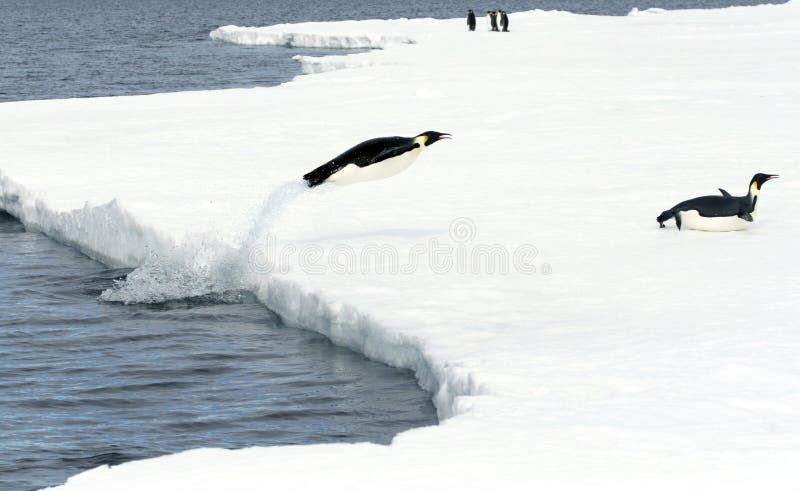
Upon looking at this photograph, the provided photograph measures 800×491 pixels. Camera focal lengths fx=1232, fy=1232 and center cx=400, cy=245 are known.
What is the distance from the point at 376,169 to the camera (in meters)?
9.90

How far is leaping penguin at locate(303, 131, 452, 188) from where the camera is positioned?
9844 millimetres

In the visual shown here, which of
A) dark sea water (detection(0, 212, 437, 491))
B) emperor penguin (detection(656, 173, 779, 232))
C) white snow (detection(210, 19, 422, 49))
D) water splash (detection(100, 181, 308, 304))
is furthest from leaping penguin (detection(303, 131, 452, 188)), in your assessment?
white snow (detection(210, 19, 422, 49))

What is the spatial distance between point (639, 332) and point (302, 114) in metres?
11.0

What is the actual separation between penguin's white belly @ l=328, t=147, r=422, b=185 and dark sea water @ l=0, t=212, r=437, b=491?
128 centimetres

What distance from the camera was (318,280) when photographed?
9359mm

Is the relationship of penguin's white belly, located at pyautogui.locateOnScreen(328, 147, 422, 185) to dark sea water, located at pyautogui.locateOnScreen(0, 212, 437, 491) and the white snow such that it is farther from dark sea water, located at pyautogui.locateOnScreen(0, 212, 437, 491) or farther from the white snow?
the white snow

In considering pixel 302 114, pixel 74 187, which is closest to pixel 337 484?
pixel 74 187

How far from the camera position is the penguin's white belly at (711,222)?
10125 mm

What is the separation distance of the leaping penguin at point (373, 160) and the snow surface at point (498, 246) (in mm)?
629

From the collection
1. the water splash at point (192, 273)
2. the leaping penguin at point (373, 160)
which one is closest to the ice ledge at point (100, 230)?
the water splash at point (192, 273)

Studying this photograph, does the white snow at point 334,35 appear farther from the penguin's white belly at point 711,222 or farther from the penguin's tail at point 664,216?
the penguin's white belly at point 711,222

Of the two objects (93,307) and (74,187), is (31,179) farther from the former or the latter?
(93,307)

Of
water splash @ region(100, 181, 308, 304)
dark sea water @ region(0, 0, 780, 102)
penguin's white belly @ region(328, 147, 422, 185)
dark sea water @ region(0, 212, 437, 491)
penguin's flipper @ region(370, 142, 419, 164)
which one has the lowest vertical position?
dark sea water @ region(0, 0, 780, 102)

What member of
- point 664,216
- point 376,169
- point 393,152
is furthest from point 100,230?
point 664,216
